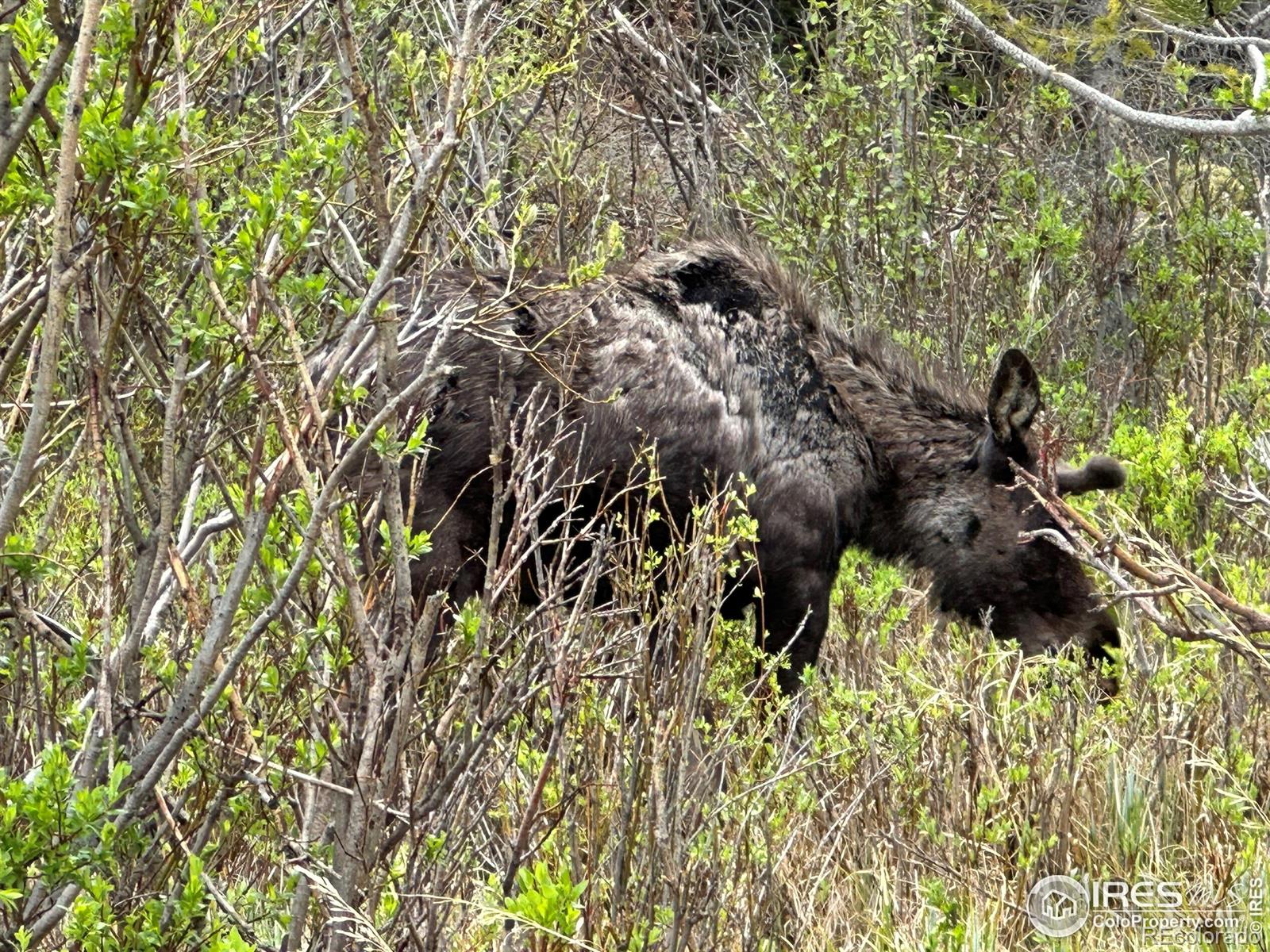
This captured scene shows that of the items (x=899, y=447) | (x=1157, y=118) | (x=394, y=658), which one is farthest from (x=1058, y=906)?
(x=1157, y=118)

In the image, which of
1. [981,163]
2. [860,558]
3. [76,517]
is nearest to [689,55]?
[981,163]

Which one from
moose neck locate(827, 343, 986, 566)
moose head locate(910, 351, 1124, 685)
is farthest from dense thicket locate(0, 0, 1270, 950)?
moose neck locate(827, 343, 986, 566)

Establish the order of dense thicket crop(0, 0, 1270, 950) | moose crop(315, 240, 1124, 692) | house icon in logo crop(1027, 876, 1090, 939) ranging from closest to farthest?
dense thicket crop(0, 0, 1270, 950)
house icon in logo crop(1027, 876, 1090, 939)
moose crop(315, 240, 1124, 692)

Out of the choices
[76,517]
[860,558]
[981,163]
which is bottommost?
[860,558]

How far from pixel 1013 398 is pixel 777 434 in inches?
38.1

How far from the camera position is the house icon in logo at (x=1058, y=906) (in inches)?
163

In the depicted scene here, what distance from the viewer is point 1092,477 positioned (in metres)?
6.51

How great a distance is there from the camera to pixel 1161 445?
221 inches

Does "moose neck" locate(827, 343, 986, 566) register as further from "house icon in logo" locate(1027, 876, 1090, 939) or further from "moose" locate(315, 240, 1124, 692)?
"house icon in logo" locate(1027, 876, 1090, 939)

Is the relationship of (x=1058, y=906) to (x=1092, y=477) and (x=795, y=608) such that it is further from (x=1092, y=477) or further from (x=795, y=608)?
(x=1092, y=477)

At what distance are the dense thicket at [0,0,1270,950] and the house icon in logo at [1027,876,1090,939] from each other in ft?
0.23

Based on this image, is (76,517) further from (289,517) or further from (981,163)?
(981,163)

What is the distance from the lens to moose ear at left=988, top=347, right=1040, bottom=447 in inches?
246

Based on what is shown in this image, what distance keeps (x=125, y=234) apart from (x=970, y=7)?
256 inches
